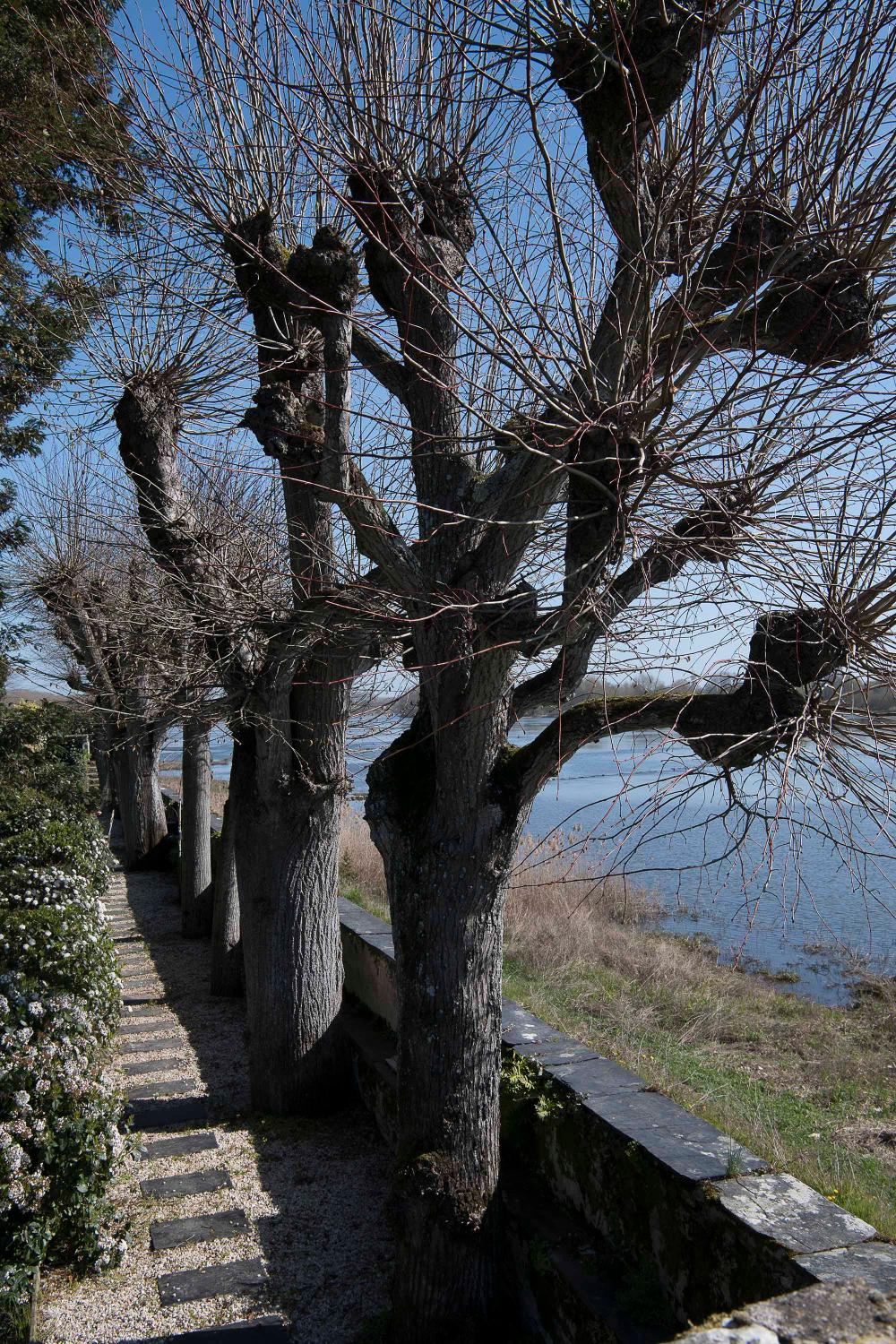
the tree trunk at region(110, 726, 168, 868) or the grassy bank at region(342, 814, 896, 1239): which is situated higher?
the tree trunk at region(110, 726, 168, 868)

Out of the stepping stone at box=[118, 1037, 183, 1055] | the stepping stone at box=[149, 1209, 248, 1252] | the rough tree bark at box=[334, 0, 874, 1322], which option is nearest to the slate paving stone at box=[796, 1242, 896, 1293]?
the rough tree bark at box=[334, 0, 874, 1322]

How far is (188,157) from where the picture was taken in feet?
18.8

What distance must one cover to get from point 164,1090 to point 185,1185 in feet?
5.42

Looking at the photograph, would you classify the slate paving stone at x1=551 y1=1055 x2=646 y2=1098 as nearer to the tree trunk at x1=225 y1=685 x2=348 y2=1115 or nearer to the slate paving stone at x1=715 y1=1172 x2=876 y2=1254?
the slate paving stone at x1=715 y1=1172 x2=876 y2=1254

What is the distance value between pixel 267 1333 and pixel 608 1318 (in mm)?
1670

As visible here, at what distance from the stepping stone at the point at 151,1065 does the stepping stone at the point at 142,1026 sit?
2.48 feet

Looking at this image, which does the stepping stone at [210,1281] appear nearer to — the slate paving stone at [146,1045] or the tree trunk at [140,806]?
the slate paving stone at [146,1045]

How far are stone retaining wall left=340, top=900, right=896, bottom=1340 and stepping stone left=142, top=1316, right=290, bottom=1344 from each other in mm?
1196

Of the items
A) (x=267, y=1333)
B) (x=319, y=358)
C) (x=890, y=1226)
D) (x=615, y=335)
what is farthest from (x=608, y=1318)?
(x=319, y=358)

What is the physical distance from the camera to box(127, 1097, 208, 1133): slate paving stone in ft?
21.3

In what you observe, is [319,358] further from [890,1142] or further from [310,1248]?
[890,1142]

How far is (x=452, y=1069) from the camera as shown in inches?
161

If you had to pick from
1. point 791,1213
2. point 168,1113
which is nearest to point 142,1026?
point 168,1113

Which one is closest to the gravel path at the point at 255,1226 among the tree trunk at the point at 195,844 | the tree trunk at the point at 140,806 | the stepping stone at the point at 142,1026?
the stepping stone at the point at 142,1026
